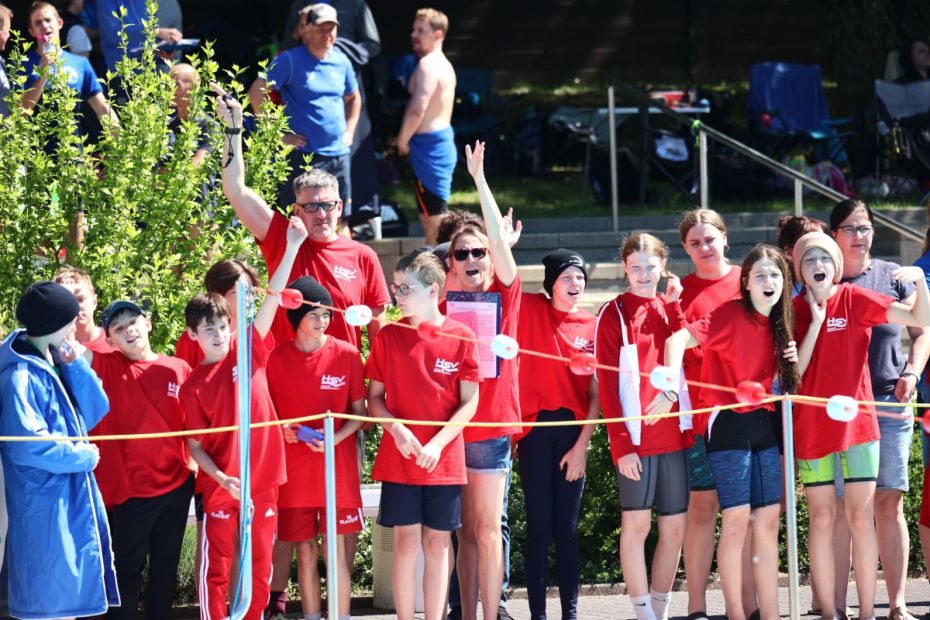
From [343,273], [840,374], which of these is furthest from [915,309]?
[343,273]

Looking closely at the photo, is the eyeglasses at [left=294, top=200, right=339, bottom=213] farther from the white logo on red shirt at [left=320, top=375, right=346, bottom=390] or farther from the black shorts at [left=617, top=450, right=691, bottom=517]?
the black shorts at [left=617, top=450, right=691, bottom=517]

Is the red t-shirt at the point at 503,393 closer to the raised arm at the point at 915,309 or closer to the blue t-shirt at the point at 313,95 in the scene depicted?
the raised arm at the point at 915,309

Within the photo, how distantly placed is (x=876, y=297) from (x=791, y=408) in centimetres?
77

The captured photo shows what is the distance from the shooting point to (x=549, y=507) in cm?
764

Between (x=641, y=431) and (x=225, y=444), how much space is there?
1.91 m

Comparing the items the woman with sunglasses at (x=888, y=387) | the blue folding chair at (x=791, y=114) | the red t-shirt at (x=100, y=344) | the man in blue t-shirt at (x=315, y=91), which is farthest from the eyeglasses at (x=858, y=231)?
the blue folding chair at (x=791, y=114)

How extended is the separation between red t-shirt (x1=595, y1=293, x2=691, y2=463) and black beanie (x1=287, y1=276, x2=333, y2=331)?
131 centimetres

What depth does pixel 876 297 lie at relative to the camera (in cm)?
745

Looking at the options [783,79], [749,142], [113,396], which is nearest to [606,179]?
[749,142]

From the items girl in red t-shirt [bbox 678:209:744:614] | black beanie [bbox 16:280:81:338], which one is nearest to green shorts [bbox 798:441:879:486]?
girl in red t-shirt [bbox 678:209:744:614]

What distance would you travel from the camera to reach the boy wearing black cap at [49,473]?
6578 mm

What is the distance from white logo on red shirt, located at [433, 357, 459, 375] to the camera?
7156 mm

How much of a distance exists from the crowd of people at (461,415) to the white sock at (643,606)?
1 centimetres

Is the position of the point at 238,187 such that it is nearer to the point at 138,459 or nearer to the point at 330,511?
the point at 138,459
